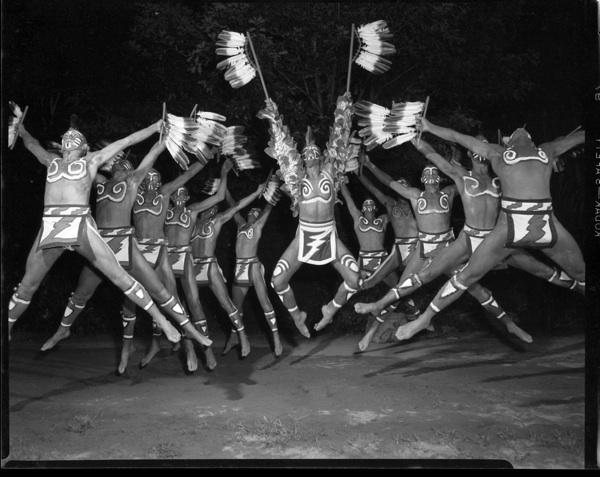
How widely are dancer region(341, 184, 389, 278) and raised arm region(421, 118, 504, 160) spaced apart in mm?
1199

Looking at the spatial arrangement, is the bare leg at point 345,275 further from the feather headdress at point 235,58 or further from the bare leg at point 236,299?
the feather headdress at point 235,58

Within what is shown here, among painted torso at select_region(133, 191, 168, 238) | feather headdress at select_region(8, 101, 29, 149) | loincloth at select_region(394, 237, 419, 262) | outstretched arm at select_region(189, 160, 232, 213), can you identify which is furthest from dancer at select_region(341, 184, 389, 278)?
feather headdress at select_region(8, 101, 29, 149)

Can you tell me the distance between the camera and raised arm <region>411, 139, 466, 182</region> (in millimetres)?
6250

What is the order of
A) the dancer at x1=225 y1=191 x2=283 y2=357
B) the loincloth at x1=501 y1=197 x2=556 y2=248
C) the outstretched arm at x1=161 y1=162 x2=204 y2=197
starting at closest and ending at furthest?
the loincloth at x1=501 y1=197 x2=556 y2=248, the outstretched arm at x1=161 y1=162 x2=204 y2=197, the dancer at x1=225 y1=191 x2=283 y2=357

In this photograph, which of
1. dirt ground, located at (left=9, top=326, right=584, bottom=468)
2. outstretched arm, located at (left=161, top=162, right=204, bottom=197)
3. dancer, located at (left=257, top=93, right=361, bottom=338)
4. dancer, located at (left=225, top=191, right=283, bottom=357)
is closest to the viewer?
dirt ground, located at (left=9, top=326, right=584, bottom=468)

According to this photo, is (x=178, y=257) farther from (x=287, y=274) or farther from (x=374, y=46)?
(x=374, y=46)

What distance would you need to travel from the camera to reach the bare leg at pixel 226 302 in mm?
6863

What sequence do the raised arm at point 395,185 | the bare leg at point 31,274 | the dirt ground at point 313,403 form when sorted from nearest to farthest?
the dirt ground at point 313,403, the bare leg at point 31,274, the raised arm at point 395,185

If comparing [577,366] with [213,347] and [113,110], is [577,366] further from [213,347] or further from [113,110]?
[113,110]

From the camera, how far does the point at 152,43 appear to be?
7223 millimetres

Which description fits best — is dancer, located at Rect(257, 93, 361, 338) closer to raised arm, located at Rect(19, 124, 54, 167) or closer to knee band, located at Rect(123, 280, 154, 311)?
knee band, located at Rect(123, 280, 154, 311)

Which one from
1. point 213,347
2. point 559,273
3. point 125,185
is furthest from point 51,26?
point 559,273

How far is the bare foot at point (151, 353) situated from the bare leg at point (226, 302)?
30.3 inches

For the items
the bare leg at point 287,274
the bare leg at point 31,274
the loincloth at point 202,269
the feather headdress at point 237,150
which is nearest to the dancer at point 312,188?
the bare leg at point 287,274
